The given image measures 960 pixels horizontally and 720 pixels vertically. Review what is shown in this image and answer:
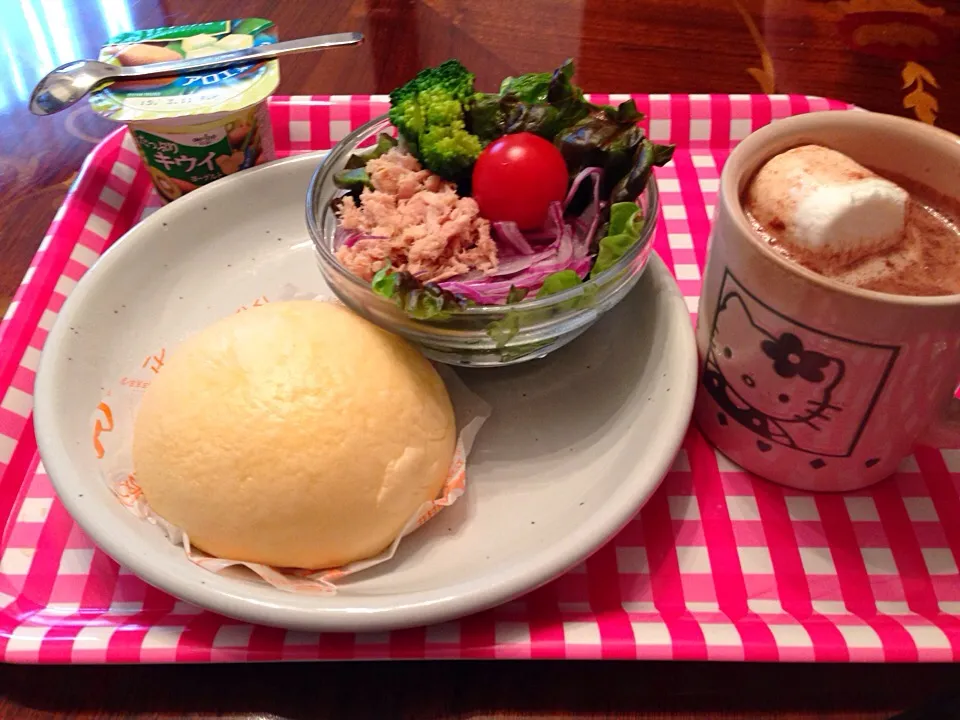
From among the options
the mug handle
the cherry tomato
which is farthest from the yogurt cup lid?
the mug handle

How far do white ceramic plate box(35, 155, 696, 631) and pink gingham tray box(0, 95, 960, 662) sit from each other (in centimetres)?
7

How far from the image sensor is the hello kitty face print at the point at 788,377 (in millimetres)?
780

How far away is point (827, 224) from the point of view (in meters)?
0.76

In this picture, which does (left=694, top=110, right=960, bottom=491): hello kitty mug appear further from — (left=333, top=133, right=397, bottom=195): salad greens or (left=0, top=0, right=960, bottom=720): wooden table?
(left=333, top=133, right=397, bottom=195): salad greens

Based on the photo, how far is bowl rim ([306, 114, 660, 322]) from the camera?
910mm

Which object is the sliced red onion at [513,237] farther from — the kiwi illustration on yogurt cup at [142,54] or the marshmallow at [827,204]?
the kiwi illustration on yogurt cup at [142,54]

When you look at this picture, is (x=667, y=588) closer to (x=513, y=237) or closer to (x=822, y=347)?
(x=822, y=347)

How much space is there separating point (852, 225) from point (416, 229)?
0.50 metres

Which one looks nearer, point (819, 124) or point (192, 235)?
→ point (819, 124)

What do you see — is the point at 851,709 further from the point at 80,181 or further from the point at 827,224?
the point at 80,181

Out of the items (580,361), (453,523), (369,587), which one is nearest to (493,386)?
(580,361)

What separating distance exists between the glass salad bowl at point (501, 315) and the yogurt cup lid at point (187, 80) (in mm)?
338

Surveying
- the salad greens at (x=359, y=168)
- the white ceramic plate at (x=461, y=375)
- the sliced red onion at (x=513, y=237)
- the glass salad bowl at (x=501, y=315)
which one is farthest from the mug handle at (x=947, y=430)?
the salad greens at (x=359, y=168)

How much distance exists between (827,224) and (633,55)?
3.82ft
